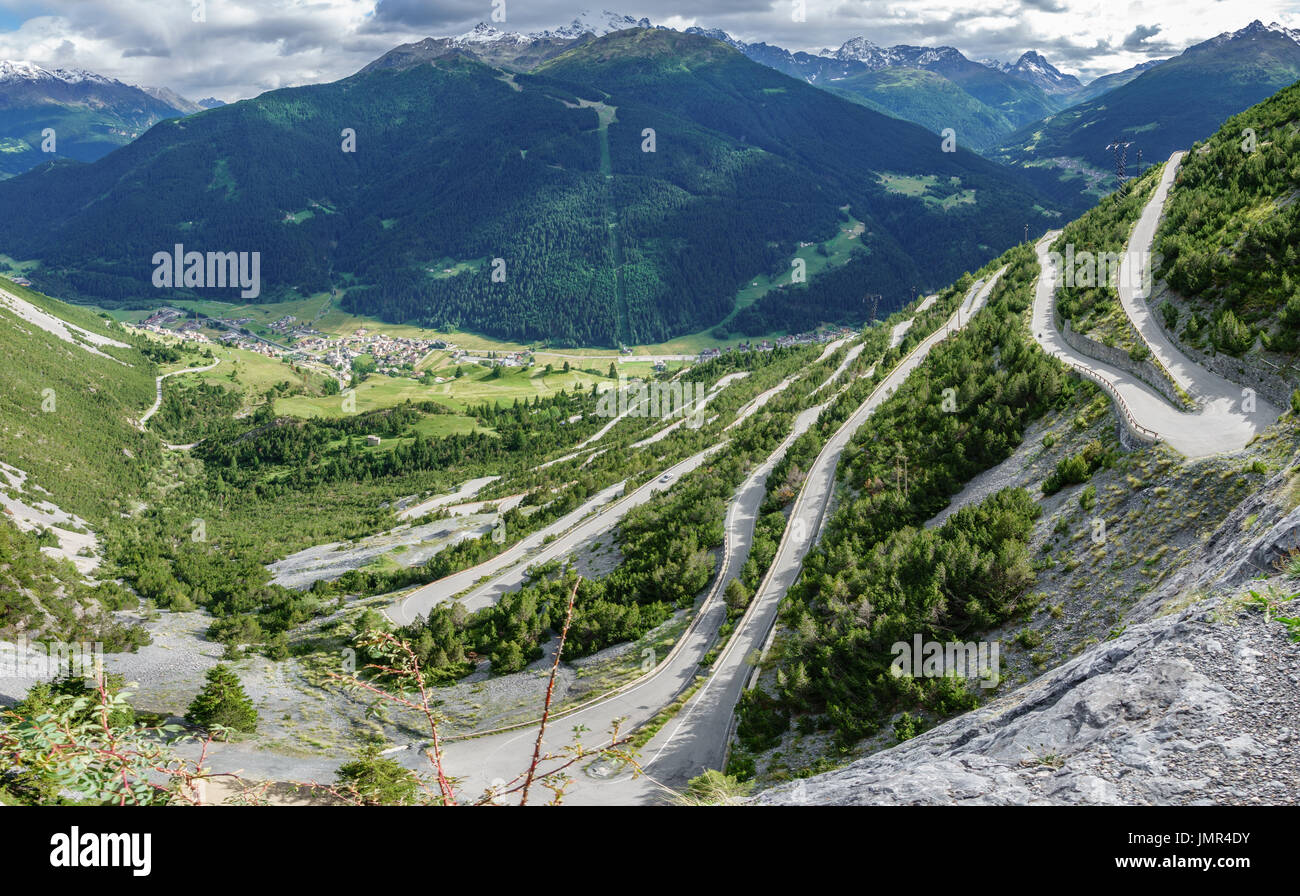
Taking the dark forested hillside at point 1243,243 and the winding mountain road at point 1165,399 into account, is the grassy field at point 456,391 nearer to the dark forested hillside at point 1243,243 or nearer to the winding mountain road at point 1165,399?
the winding mountain road at point 1165,399

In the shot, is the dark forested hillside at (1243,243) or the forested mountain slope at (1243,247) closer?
the forested mountain slope at (1243,247)

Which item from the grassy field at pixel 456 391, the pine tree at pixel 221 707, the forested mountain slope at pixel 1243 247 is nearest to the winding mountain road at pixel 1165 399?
the forested mountain slope at pixel 1243 247

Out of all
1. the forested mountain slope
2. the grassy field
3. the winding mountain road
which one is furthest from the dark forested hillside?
the grassy field

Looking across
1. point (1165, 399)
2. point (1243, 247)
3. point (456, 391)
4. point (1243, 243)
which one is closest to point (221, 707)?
point (1165, 399)

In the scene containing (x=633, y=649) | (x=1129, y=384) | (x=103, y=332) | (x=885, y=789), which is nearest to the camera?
(x=885, y=789)

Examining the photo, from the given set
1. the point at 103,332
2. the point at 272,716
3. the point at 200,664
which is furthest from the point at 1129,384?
the point at 103,332

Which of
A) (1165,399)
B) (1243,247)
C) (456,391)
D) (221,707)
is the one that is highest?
(1243,247)

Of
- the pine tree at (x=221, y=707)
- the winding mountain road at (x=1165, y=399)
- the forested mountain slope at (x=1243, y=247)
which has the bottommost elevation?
the pine tree at (x=221, y=707)

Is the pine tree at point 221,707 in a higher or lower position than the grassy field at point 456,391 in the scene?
lower

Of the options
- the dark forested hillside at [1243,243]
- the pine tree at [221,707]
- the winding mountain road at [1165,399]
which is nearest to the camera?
the winding mountain road at [1165,399]

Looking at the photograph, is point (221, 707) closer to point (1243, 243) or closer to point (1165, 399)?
point (1165, 399)
